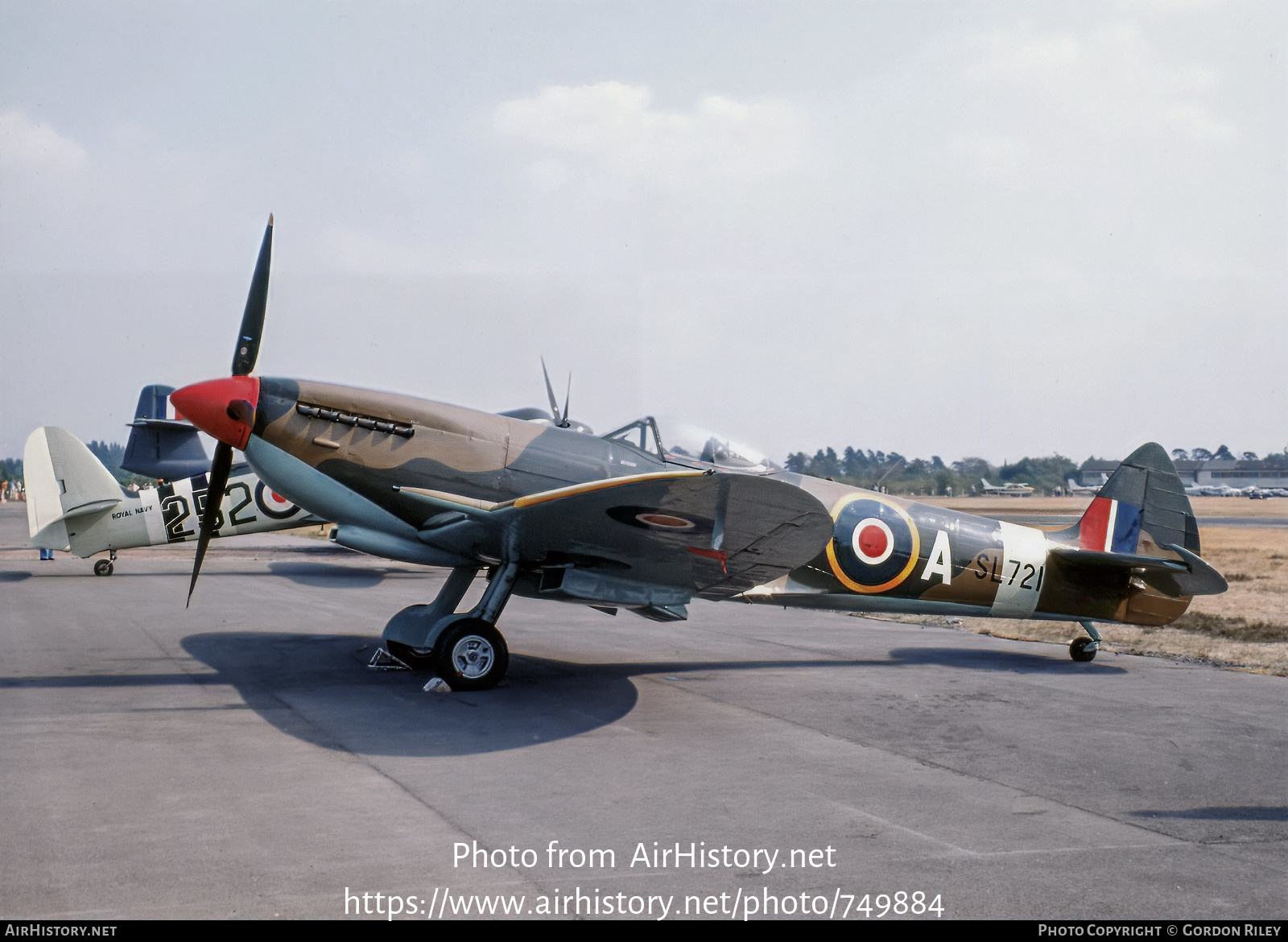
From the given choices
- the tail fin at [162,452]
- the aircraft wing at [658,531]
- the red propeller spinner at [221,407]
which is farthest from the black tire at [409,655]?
the tail fin at [162,452]

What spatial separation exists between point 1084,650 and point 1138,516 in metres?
1.63

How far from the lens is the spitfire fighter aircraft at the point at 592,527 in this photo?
21.5ft

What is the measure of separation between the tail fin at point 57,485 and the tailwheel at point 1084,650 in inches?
587

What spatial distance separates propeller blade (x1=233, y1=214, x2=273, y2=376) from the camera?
7.74m

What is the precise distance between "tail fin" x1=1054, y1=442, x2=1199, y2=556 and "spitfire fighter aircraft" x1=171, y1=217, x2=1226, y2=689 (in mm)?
365

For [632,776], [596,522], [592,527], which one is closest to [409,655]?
[592,527]

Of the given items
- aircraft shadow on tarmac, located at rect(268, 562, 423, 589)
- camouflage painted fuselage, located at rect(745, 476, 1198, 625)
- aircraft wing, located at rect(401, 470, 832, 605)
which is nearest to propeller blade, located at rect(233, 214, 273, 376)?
aircraft wing, located at rect(401, 470, 832, 605)

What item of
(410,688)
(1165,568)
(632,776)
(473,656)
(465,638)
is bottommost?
(410,688)

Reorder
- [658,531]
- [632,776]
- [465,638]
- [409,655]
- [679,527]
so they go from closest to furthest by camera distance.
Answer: [632,776] < [679,527] < [658,531] < [465,638] < [409,655]

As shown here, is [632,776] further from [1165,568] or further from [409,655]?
[1165,568]

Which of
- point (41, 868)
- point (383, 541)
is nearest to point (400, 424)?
point (383, 541)

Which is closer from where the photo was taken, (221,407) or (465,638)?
(221,407)

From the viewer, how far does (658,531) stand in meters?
6.65

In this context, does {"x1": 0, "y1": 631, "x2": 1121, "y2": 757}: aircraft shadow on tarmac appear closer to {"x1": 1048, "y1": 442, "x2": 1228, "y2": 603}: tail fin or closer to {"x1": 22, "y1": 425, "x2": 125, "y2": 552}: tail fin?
{"x1": 1048, "y1": 442, "x2": 1228, "y2": 603}: tail fin
